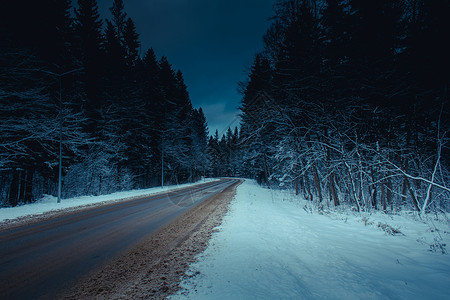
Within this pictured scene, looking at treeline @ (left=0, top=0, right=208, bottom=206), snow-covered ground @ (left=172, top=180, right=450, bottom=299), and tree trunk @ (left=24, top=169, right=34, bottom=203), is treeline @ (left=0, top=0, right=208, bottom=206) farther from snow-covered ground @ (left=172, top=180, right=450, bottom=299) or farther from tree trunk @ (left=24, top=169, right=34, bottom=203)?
snow-covered ground @ (left=172, top=180, right=450, bottom=299)

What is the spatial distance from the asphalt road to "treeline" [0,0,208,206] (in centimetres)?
709

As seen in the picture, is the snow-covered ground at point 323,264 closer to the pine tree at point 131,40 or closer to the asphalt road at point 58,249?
the asphalt road at point 58,249

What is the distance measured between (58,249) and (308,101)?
10738mm

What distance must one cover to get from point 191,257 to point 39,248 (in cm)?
386

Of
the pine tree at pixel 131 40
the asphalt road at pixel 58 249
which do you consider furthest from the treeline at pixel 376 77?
the pine tree at pixel 131 40

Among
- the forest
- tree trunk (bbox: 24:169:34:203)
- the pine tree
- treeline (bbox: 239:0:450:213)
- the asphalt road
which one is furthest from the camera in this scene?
the pine tree

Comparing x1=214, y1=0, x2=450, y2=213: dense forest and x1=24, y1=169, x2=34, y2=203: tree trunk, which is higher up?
x1=214, y1=0, x2=450, y2=213: dense forest

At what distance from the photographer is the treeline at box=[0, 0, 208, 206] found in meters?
9.95

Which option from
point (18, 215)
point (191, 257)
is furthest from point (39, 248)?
point (18, 215)

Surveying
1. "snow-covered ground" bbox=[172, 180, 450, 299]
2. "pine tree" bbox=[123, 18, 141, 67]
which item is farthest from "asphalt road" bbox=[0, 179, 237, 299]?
"pine tree" bbox=[123, 18, 141, 67]

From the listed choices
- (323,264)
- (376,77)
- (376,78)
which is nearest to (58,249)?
(323,264)

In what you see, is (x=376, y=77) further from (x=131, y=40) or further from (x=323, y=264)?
(x=131, y=40)

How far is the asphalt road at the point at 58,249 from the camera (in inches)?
111

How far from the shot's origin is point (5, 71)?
9102 millimetres
